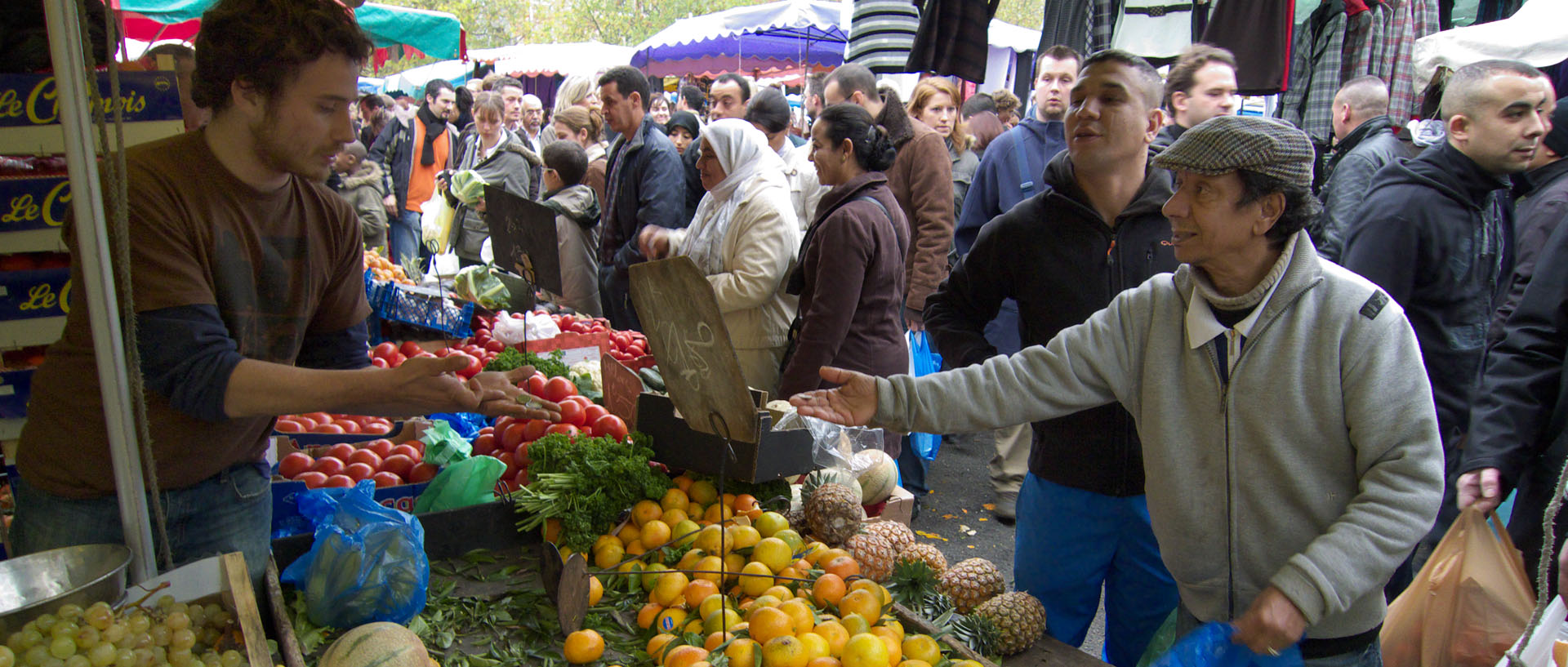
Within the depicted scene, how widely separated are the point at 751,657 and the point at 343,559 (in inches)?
33.1

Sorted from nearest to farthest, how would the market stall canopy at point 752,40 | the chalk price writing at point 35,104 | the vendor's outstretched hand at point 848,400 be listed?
the vendor's outstretched hand at point 848,400, the chalk price writing at point 35,104, the market stall canopy at point 752,40

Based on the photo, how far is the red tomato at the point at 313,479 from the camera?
271 centimetres

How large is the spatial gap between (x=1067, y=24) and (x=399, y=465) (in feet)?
13.1

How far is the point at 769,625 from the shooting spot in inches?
68.8

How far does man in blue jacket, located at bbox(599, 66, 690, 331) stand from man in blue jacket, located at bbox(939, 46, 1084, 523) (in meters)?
1.67

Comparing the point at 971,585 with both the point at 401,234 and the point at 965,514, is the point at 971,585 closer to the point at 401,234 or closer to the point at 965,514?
the point at 965,514

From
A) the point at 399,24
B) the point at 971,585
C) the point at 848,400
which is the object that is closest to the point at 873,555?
the point at 971,585

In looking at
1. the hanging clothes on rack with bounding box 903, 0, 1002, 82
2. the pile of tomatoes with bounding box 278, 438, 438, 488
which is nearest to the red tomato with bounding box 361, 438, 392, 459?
the pile of tomatoes with bounding box 278, 438, 438, 488

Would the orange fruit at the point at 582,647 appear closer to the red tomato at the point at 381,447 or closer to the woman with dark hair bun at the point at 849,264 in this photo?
the red tomato at the point at 381,447

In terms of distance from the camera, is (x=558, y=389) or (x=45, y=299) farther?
(x=558, y=389)

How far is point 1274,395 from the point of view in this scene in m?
1.66

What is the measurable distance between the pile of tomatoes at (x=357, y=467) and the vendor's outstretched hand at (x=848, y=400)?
1.50 metres

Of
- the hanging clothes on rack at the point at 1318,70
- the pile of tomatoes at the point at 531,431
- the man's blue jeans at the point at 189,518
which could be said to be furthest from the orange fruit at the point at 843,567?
the hanging clothes on rack at the point at 1318,70

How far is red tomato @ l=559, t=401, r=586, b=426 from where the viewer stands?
2910 millimetres
